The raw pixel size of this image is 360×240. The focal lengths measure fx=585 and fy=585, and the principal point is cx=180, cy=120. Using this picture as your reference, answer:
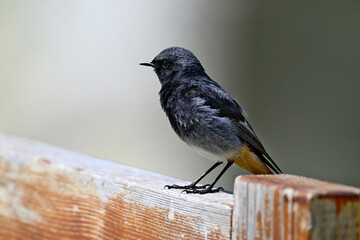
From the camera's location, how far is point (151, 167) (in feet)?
20.4

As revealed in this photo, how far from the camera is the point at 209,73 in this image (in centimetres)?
612

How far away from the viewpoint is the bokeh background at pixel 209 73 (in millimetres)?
5871

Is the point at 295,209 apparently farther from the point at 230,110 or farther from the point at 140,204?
the point at 230,110

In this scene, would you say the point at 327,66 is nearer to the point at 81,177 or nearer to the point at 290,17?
the point at 290,17

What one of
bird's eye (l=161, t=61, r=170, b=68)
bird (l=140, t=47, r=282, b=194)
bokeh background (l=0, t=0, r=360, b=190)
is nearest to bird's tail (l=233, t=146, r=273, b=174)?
bird (l=140, t=47, r=282, b=194)

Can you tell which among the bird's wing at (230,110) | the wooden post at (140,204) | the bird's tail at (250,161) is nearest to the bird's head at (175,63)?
the bird's wing at (230,110)

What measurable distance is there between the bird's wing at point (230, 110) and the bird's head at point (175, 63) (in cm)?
24

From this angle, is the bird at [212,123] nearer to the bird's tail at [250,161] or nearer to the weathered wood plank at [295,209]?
the bird's tail at [250,161]

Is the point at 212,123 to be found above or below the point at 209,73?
below

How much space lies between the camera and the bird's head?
3.56 meters

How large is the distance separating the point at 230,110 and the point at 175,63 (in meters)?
0.49

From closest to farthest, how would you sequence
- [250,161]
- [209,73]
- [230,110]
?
[250,161], [230,110], [209,73]

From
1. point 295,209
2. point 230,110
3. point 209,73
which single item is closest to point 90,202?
point 295,209

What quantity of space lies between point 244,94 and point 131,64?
125 cm
